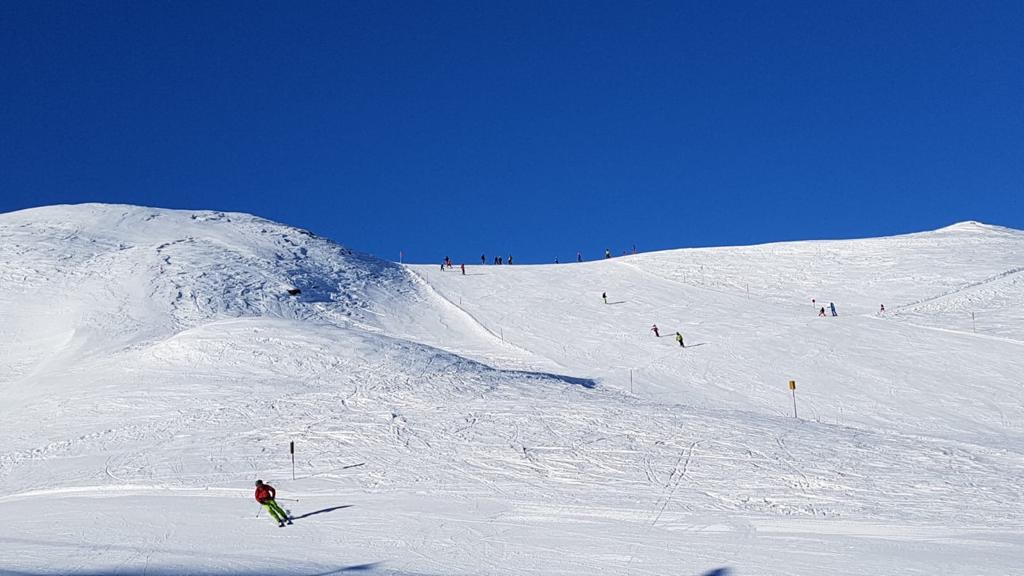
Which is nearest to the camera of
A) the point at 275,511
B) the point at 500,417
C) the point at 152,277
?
the point at 275,511

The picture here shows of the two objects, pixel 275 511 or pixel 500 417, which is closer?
pixel 275 511

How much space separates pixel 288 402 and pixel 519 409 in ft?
26.4

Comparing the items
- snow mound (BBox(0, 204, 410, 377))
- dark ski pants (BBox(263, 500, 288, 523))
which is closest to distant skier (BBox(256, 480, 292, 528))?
dark ski pants (BBox(263, 500, 288, 523))

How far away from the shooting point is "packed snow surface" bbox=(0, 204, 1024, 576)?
51.9 ft

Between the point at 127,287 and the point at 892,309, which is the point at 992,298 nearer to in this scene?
the point at 892,309

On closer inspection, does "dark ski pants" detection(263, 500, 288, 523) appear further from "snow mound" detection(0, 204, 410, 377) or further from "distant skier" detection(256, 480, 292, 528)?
"snow mound" detection(0, 204, 410, 377)

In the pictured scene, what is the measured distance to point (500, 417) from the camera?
26500 mm

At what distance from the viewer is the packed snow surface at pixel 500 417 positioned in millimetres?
15805

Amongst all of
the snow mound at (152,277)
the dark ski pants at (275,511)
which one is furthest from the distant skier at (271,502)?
the snow mound at (152,277)

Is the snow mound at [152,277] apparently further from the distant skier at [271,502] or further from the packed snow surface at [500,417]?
the distant skier at [271,502]

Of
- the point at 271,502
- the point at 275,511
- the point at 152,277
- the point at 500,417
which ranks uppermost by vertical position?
the point at 152,277

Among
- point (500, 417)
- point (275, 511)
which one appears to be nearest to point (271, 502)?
point (275, 511)

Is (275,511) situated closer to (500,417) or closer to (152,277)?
(500,417)

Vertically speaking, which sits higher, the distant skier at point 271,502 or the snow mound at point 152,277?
the snow mound at point 152,277
